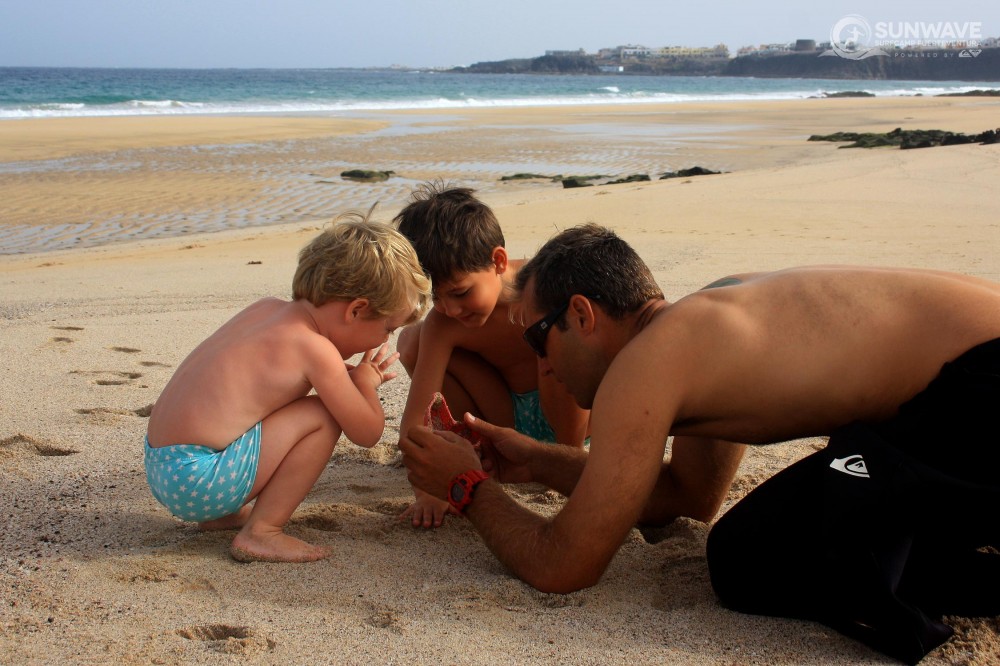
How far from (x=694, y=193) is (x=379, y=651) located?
9301 mm

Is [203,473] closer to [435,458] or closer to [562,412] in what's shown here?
[435,458]

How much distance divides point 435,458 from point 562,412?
2.47 ft

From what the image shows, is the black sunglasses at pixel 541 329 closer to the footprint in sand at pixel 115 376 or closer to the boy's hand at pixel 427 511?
the boy's hand at pixel 427 511

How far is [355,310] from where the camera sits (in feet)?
9.52

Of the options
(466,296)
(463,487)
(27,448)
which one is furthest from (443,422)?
(27,448)

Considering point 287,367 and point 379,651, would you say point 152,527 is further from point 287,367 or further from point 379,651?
point 379,651

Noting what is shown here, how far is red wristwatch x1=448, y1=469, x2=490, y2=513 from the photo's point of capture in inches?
106

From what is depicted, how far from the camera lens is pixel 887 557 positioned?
2152 mm

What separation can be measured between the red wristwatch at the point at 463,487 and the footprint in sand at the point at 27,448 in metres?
1.76

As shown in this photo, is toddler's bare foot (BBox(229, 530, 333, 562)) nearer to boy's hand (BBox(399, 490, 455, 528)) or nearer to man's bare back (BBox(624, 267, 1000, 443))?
boy's hand (BBox(399, 490, 455, 528))

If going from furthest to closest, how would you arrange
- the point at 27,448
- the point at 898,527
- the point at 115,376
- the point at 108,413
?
1. the point at 115,376
2. the point at 108,413
3. the point at 27,448
4. the point at 898,527

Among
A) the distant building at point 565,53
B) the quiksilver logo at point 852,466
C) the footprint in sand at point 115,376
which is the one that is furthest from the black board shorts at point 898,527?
the distant building at point 565,53

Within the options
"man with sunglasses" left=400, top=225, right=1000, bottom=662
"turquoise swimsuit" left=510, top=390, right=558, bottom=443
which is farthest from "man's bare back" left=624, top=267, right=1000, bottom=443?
"turquoise swimsuit" left=510, top=390, right=558, bottom=443

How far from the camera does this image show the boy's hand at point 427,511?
3.04 meters
